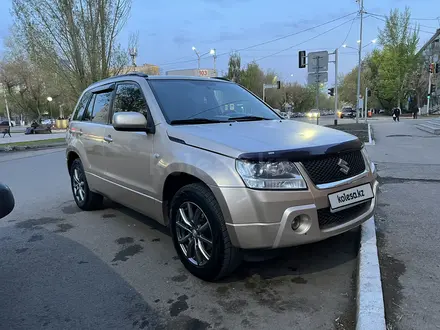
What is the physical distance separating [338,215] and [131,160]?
2240 millimetres

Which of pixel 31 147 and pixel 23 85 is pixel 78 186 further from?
pixel 23 85

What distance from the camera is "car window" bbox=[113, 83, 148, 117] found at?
401 centimetres

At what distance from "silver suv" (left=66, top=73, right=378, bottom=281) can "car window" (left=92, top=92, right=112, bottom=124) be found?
0.37ft

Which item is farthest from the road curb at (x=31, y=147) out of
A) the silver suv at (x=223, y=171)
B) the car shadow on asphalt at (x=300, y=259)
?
the car shadow on asphalt at (x=300, y=259)

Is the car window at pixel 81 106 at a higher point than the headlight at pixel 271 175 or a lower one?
higher

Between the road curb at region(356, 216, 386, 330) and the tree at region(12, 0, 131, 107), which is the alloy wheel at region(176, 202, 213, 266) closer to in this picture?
the road curb at region(356, 216, 386, 330)

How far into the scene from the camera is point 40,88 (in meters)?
50.6

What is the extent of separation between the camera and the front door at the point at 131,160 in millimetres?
3797

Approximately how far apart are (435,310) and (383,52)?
58176mm

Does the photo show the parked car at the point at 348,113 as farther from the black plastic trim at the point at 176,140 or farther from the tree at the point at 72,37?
the black plastic trim at the point at 176,140

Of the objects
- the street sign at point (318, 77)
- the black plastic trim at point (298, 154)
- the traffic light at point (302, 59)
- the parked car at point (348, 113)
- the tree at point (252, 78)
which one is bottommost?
the parked car at point (348, 113)

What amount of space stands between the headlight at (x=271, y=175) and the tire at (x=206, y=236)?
0.39 metres

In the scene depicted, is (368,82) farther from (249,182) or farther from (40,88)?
(249,182)

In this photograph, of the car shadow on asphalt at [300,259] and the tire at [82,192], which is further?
the tire at [82,192]
